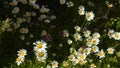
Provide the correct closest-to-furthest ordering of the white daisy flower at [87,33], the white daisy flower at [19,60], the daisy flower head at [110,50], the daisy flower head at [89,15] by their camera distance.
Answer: the white daisy flower at [19,60] < the daisy flower head at [110,50] < the white daisy flower at [87,33] < the daisy flower head at [89,15]

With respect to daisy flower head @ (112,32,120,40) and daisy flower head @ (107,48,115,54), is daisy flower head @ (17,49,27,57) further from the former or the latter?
daisy flower head @ (112,32,120,40)

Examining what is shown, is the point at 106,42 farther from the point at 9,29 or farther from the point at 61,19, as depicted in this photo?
the point at 9,29

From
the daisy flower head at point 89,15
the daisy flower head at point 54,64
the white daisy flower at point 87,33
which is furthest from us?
the daisy flower head at point 89,15

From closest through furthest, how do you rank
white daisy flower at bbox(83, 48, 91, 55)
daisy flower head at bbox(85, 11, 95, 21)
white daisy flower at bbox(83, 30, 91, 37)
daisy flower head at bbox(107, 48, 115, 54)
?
1. white daisy flower at bbox(83, 48, 91, 55)
2. daisy flower head at bbox(107, 48, 115, 54)
3. white daisy flower at bbox(83, 30, 91, 37)
4. daisy flower head at bbox(85, 11, 95, 21)

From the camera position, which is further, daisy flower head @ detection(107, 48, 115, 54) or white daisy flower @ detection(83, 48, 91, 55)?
daisy flower head @ detection(107, 48, 115, 54)

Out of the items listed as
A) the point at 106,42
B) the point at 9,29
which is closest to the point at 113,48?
the point at 106,42

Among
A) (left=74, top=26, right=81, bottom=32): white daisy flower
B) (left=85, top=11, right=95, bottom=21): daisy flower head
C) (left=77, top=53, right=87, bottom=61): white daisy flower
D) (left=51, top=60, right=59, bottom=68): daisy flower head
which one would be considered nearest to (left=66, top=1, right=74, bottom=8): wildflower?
(left=85, top=11, right=95, bottom=21): daisy flower head

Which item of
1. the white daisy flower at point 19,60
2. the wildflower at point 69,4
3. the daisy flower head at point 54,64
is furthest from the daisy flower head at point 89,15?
the white daisy flower at point 19,60

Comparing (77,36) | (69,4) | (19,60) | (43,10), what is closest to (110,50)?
(77,36)

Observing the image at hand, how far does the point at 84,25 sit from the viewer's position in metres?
4.58

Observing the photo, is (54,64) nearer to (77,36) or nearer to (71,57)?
(71,57)

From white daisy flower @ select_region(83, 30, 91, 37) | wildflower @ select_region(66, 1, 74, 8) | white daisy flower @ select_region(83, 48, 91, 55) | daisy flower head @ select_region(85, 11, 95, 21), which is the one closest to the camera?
white daisy flower @ select_region(83, 48, 91, 55)

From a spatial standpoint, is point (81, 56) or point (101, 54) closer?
point (81, 56)

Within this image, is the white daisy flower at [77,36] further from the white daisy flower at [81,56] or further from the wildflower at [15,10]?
the wildflower at [15,10]
